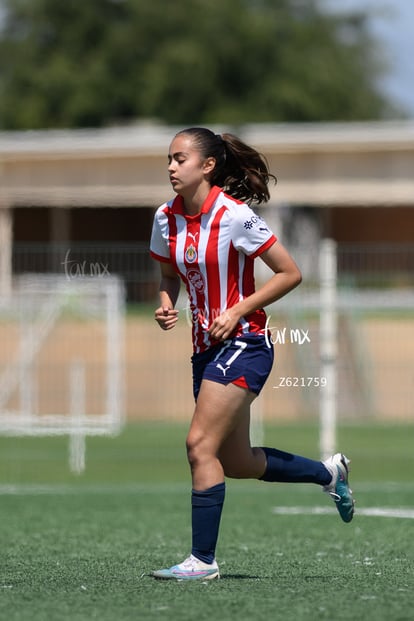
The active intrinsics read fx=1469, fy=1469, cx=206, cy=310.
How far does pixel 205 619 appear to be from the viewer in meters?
5.52

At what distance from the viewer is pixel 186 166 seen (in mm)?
6953

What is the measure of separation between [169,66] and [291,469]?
3932cm

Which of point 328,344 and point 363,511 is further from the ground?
point 328,344

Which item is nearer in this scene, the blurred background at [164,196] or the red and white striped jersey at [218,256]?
the red and white striped jersey at [218,256]

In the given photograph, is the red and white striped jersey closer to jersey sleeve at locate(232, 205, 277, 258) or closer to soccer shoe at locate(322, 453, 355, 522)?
jersey sleeve at locate(232, 205, 277, 258)

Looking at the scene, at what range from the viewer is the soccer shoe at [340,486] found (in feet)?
24.2

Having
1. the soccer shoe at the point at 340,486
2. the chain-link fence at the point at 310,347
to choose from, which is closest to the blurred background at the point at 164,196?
the chain-link fence at the point at 310,347

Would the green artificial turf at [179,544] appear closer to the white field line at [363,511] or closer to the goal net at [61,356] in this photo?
the white field line at [363,511]

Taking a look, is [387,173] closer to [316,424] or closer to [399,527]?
[316,424]

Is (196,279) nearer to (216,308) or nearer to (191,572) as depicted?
(216,308)

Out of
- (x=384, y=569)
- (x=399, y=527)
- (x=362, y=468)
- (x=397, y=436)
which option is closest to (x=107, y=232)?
(x=397, y=436)

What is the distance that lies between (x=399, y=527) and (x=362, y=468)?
654 centimetres

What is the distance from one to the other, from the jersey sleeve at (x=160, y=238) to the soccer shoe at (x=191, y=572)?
147 centimetres

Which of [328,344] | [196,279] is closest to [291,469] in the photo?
[196,279]
